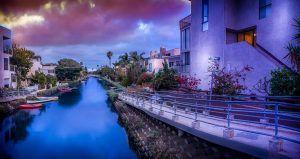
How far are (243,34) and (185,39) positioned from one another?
8.79 metres

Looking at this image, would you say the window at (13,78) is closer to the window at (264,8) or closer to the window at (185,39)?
the window at (185,39)

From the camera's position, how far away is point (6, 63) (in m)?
37.8

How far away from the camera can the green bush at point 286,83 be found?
9.99 m

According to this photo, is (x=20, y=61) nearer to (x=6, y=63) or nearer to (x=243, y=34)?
(x=6, y=63)

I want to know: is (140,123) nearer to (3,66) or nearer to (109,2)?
(109,2)

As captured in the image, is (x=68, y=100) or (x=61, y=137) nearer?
(x=61, y=137)

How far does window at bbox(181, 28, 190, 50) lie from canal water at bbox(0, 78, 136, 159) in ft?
37.5

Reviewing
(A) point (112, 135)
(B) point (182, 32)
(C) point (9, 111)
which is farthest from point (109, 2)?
(C) point (9, 111)

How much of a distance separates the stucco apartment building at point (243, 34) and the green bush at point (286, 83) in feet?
9.93

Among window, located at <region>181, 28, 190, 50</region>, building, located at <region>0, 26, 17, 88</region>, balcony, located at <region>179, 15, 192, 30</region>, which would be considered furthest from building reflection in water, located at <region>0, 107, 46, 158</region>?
balcony, located at <region>179, 15, 192, 30</region>

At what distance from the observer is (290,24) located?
47.1 feet

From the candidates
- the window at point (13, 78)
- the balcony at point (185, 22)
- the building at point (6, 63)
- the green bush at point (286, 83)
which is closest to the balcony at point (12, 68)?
the building at point (6, 63)

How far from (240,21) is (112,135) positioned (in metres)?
15.4

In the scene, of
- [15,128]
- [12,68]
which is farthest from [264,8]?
[12,68]
